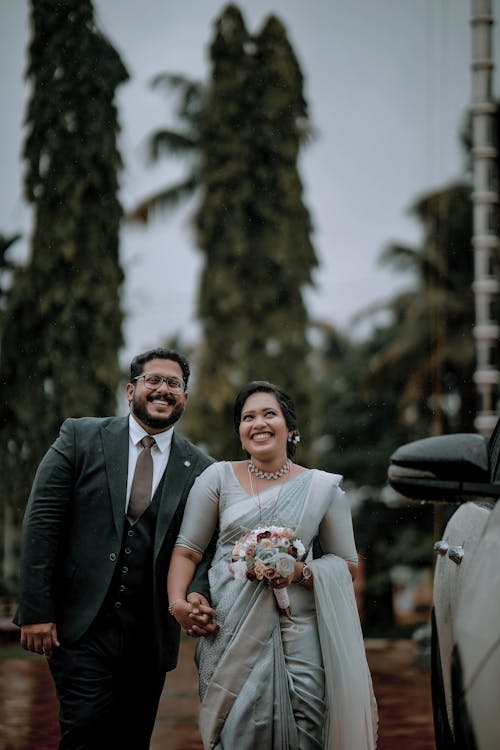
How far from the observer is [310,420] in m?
17.2

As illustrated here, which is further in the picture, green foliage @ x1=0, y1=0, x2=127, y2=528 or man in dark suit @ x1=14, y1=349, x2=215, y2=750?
green foliage @ x1=0, y1=0, x2=127, y2=528

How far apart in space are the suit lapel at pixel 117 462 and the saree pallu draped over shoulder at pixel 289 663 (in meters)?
0.49

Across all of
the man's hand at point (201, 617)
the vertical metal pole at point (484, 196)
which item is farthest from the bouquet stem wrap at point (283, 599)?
the vertical metal pole at point (484, 196)

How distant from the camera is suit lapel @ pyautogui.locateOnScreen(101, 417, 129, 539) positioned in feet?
13.9

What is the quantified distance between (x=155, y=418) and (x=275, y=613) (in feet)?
3.02

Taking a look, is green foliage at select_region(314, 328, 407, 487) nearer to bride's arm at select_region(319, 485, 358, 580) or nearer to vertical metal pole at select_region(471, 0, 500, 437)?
vertical metal pole at select_region(471, 0, 500, 437)

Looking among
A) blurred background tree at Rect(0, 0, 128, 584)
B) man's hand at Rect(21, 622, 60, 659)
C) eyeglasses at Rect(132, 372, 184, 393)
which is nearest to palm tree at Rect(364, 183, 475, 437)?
blurred background tree at Rect(0, 0, 128, 584)

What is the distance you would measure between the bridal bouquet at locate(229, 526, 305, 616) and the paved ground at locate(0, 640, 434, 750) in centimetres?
315

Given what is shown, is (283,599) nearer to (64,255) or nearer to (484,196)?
(484,196)

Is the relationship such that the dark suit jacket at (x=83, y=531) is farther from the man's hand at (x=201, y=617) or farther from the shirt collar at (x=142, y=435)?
the man's hand at (x=201, y=617)

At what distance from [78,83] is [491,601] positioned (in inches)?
413

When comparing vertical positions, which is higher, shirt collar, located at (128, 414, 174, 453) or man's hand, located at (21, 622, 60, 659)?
shirt collar, located at (128, 414, 174, 453)

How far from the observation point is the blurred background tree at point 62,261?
11.4 m

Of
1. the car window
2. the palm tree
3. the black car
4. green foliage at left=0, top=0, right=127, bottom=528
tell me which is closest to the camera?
the black car
